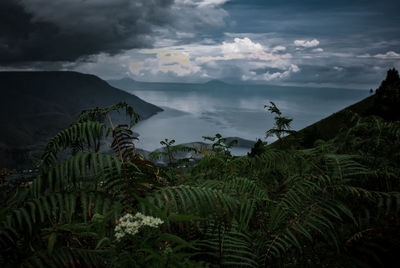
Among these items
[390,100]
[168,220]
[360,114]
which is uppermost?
[360,114]

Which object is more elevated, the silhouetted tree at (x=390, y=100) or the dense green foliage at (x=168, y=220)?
the silhouetted tree at (x=390, y=100)

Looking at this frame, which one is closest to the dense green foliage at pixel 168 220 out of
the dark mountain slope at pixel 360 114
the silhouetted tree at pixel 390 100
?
the dark mountain slope at pixel 360 114

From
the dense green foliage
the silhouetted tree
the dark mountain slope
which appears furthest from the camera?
the silhouetted tree

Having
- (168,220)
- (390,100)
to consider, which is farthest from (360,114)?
(168,220)

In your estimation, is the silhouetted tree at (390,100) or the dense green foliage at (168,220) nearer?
the dense green foliage at (168,220)

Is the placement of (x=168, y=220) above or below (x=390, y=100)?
below

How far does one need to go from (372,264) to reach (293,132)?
226 cm

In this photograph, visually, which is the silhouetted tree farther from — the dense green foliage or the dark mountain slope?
the dense green foliage

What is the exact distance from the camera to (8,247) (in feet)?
4.01

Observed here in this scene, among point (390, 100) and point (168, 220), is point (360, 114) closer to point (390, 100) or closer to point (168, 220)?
point (390, 100)

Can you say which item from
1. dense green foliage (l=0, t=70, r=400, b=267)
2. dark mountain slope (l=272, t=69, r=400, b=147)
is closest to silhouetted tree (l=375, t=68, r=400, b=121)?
dark mountain slope (l=272, t=69, r=400, b=147)

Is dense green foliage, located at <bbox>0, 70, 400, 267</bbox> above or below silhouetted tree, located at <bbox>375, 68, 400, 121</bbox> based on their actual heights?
below

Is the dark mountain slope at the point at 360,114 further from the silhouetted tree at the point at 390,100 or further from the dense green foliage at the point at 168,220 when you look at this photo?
the dense green foliage at the point at 168,220

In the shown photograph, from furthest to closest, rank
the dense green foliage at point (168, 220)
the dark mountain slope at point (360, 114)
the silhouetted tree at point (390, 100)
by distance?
the silhouetted tree at point (390, 100) < the dark mountain slope at point (360, 114) < the dense green foliage at point (168, 220)
